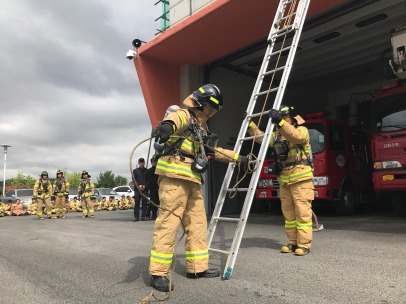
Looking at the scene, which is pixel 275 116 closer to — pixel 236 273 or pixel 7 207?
pixel 236 273

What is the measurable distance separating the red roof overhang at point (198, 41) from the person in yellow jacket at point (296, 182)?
157 inches

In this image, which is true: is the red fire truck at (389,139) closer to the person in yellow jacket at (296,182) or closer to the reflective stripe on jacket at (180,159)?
the person in yellow jacket at (296,182)

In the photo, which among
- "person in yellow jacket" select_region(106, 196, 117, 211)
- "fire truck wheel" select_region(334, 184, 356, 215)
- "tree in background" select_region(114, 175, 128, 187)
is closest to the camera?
"fire truck wheel" select_region(334, 184, 356, 215)

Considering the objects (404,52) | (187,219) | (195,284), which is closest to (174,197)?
(187,219)

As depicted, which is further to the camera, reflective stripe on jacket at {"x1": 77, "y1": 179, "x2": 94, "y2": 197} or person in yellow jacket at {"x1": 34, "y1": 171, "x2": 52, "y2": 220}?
person in yellow jacket at {"x1": 34, "y1": 171, "x2": 52, "y2": 220}

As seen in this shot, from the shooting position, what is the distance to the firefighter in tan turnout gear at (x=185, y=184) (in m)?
2.91

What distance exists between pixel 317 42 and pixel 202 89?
7834 mm

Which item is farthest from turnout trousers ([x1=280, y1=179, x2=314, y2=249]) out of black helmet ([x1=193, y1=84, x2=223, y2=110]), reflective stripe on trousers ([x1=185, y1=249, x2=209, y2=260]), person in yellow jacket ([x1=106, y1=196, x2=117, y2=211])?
person in yellow jacket ([x1=106, y1=196, x2=117, y2=211])

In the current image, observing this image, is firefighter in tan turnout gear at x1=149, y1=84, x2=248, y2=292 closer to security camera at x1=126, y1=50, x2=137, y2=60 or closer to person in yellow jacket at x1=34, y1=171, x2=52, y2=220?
security camera at x1=126, y1=50, x2=137, y2=60


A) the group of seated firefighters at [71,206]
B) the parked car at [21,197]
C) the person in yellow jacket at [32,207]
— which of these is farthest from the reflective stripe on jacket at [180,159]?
the parked car at [21,197]

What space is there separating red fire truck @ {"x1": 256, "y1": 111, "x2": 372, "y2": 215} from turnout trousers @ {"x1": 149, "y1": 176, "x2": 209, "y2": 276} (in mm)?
5369

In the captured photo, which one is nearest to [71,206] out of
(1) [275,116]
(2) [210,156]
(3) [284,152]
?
(3) [284,152]

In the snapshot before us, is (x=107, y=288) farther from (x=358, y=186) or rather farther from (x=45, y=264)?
(x=358, y=186)

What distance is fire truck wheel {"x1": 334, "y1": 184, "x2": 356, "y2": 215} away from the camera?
8601 mm
